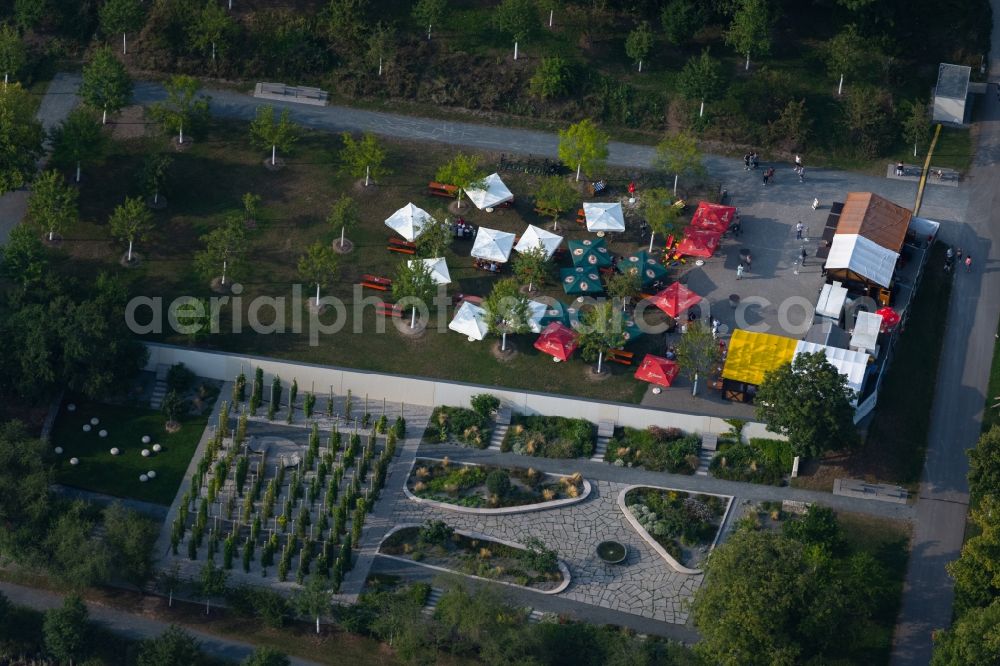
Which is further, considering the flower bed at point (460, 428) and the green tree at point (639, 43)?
the green tree at point (639, 43)

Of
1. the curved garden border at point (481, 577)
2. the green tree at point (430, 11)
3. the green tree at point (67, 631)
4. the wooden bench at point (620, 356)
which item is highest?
the green tree at point (430, 11)

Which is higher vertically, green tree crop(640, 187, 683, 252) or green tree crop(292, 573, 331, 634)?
green tree crop(640, 187, 683, 252)

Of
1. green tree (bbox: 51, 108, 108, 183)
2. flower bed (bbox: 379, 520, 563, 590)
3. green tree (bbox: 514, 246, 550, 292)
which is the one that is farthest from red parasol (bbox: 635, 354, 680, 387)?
green tree (bbox: 51, 108, 108, 183)

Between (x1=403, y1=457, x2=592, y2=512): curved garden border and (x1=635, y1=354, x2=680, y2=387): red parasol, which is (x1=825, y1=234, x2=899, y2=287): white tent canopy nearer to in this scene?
(x1=635, y1=354, x2=680, y2=387): red parasol

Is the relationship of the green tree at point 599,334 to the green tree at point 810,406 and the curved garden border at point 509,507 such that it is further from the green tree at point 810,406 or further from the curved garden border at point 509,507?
the green tree at point 810,406

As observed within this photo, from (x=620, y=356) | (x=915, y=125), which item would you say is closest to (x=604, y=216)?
(x=620, y=356)

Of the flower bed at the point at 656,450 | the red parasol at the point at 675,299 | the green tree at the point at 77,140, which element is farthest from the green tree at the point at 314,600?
the green tree at the point at 77,140
